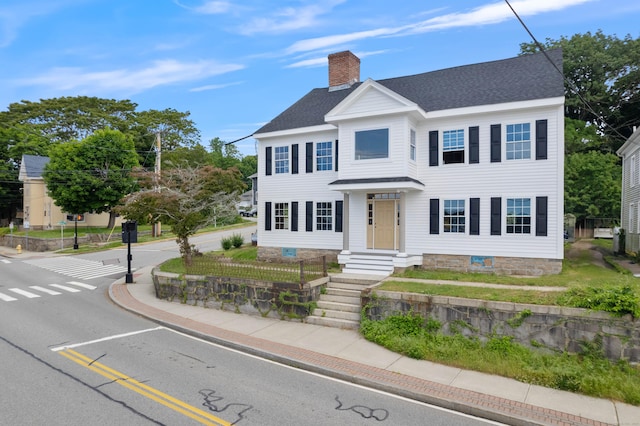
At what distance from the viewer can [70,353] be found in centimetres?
966

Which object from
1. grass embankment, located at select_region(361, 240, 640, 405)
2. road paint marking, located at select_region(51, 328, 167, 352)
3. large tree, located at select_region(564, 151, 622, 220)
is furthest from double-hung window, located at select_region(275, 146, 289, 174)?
large tree, located at select_region(564, 151, 622, 220)

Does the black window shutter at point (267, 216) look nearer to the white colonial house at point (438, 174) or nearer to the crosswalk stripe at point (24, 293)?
the white colonial house at point (438, 174)

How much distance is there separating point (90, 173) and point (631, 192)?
43.8 meters

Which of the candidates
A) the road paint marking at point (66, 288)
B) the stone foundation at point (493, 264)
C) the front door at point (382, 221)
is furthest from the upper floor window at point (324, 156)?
the road paint marking at point (66, 288)

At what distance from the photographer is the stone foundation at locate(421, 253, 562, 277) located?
1529 cm

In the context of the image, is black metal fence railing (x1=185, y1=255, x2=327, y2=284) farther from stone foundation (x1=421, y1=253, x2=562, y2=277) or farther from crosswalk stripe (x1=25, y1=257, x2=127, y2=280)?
crosswalk stripe (x1=25, y1=257, x2=127, y2=280)

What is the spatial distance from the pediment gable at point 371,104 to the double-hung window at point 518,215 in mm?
5284

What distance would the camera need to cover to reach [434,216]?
1709 centimetres

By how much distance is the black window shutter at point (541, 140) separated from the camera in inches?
598

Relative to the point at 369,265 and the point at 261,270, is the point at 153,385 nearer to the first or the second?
the point at 261,270

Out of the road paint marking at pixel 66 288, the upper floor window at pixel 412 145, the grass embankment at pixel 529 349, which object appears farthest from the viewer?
the road paint marking at pixel 66 288

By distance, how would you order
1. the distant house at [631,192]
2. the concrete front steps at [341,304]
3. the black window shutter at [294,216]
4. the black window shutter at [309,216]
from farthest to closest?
the distant house at [631,192] → the black window shutter at [294,216] → the black window shutter at [309,216] → the concrete front steps at [341,304]

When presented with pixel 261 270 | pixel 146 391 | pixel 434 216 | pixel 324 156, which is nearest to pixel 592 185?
pixel 434 216

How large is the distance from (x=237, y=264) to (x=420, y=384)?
943 cm
